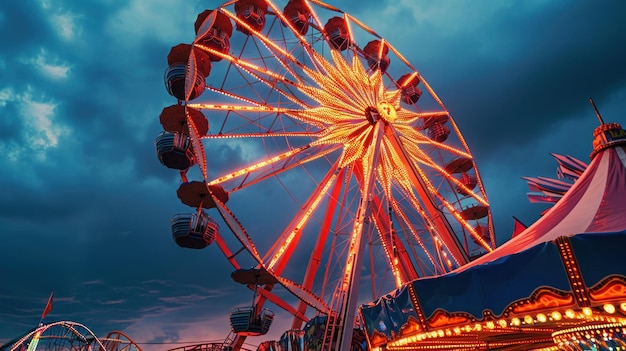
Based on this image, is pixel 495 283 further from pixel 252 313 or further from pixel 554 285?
pixel 252 313

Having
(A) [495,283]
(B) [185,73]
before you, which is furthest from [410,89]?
(A) [495,283]

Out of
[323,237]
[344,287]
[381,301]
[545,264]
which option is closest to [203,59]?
[323,237]

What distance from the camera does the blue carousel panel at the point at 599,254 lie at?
11.4 feet

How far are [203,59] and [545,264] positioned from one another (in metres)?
9.91

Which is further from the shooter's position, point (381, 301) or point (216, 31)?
point (216, 31)

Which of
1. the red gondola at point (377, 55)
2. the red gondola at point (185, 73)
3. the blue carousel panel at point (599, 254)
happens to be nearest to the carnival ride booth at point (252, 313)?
the red gondola at point (185, 73)

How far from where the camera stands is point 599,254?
3582 mm

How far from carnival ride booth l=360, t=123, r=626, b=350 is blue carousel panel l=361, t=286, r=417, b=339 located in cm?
1

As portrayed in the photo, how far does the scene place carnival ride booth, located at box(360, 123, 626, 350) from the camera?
11.9 ft

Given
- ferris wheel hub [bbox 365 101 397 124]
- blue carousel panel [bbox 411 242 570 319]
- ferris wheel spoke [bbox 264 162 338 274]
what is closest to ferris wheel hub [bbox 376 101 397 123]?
ferris wheel hub [bbox 365 101 397 124]

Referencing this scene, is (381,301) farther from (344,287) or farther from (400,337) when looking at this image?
(344,287)

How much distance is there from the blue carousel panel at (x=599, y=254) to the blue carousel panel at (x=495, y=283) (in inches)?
7.1

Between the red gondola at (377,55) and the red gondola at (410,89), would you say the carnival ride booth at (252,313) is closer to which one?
the red gondola at (377,55)

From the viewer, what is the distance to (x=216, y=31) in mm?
11484
